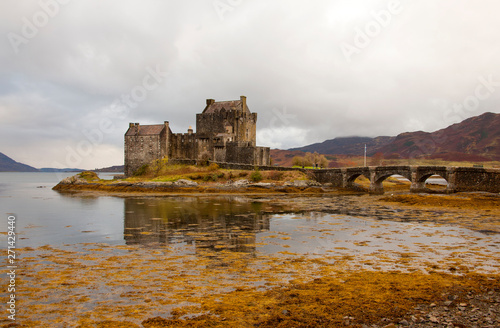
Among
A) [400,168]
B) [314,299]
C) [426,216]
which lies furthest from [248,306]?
[400,168]

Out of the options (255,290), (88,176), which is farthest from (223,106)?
(255,290)

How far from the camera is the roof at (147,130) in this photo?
62719 mm

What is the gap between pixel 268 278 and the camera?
36.4ft

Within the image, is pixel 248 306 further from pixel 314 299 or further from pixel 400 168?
pixel 400 168

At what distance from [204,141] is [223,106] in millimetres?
8160

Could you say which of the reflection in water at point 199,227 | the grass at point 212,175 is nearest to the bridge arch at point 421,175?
the grass at point 212,175

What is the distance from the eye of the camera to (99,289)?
33.3 ft

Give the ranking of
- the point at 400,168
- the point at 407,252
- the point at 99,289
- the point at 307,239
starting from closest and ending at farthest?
the point at 99,289 → the point at 407,252 → the point at 307,239 → the point at 400,168

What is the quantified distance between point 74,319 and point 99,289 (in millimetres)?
2135

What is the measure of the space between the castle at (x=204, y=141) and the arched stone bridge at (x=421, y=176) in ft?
40.8

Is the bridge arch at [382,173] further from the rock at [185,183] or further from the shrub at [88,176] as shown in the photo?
the shrub at [88,176]

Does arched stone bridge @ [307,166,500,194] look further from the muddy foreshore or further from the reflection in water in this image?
the muddy foreshore

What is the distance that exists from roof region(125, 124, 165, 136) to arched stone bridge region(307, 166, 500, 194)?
1067 inches

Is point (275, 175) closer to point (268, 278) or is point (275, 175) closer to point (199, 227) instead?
point (199, 227)
